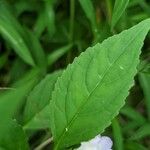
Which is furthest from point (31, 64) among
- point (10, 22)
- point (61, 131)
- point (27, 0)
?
point (61, 131)

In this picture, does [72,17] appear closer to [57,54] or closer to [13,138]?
[57,54]

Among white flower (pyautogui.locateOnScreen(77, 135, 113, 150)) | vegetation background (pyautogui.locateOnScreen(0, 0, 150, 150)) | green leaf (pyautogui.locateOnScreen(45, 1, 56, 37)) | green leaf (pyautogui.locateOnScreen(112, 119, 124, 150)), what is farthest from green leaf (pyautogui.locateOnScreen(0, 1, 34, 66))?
white flower (pyautogui.locateOnScreen(77, 135, 113, 150))

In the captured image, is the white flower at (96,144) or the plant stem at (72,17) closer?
the white flower at (96,144)

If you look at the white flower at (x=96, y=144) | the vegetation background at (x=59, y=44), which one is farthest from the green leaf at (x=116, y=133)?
the white flower at (x=96, y=144)

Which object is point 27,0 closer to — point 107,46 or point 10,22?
point 10,22

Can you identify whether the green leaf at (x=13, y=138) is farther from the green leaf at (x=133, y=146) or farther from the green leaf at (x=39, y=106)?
the green leaf at (x=133, y=146)

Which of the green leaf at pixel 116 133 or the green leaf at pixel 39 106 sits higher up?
the green leaf at pixel 39 106

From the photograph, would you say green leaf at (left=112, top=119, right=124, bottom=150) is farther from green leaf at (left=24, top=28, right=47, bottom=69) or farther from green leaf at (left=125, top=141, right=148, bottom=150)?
green leaf at (left=24, top=28, right=47, bottom=69)
